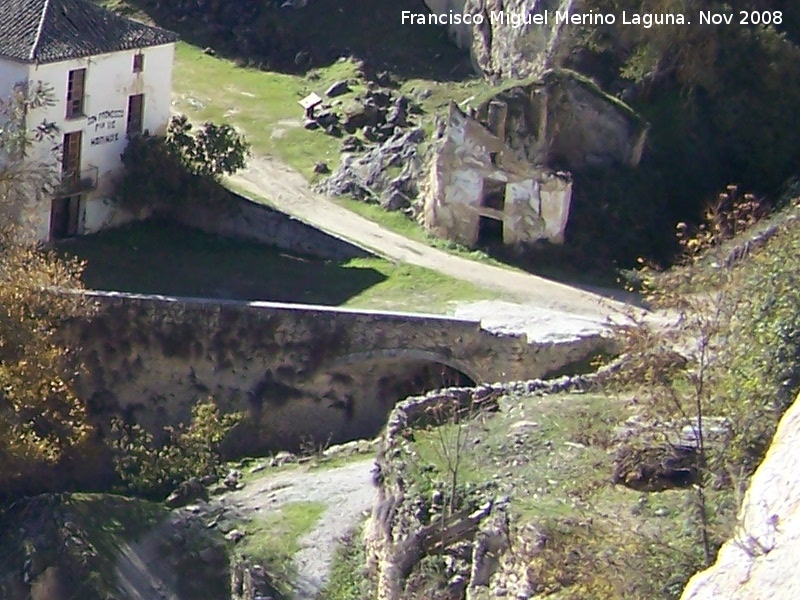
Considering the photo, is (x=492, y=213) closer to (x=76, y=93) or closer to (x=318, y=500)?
(x=76, y=93)

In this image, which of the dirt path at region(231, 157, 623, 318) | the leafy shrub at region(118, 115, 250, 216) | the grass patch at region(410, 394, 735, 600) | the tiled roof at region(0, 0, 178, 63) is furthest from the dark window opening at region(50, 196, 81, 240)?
the grass patch at region(410, 394, 735, 600)

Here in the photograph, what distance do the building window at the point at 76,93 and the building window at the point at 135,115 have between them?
2085 mm

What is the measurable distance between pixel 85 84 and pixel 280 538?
727 inches

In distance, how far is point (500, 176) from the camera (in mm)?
53750

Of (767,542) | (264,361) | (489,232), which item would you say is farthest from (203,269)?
(767,542)

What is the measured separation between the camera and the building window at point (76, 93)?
175 ft

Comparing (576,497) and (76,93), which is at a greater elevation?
(76,93)

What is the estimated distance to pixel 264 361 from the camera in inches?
1971

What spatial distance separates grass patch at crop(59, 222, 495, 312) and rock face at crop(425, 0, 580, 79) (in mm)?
10422

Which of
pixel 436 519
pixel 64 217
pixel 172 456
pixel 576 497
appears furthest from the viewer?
pixel 64 217

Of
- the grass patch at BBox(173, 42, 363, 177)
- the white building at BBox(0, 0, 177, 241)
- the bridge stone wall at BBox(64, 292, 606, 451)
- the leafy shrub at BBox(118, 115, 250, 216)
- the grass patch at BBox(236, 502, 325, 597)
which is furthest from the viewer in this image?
the grass patch at BBox(173, 42, 363, 177)

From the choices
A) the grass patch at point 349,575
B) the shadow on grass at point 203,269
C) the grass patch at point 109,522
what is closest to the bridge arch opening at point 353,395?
the shadow on grass at point 203,269

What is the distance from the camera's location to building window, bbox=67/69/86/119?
175 ft

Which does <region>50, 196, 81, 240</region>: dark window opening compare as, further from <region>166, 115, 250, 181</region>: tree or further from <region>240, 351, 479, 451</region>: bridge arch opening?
<region>240, 351, 479, 451</region>: bridge arch opening
